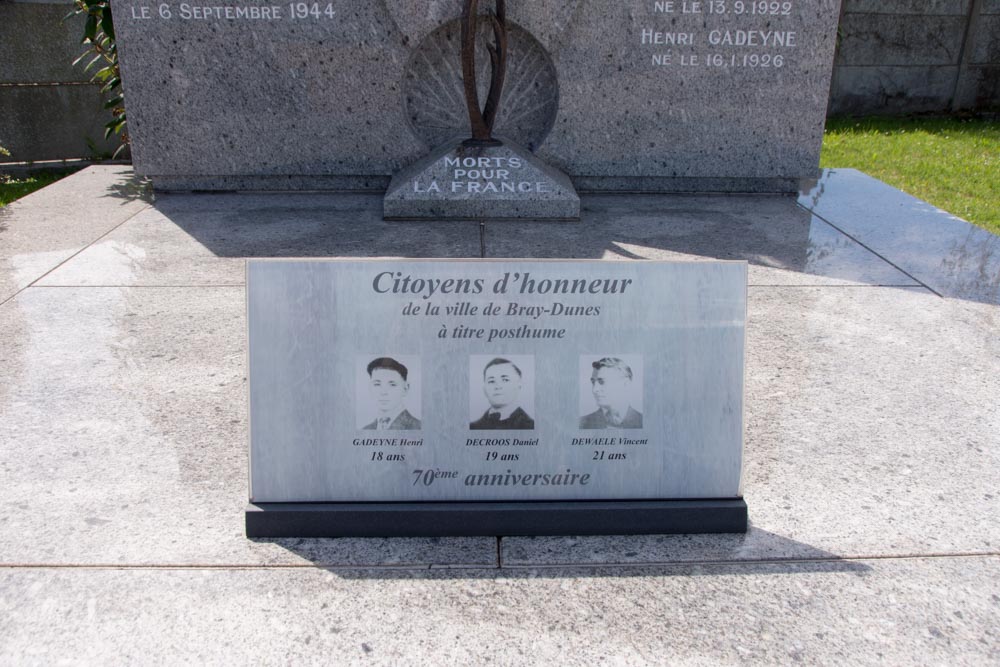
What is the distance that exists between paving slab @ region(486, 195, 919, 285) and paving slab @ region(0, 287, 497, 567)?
184 cm

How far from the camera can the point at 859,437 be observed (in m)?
2.92

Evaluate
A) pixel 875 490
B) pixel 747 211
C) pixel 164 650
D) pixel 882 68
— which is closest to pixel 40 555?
pixel 164 650

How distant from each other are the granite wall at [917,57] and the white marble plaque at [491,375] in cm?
1183

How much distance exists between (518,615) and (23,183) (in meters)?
8.61

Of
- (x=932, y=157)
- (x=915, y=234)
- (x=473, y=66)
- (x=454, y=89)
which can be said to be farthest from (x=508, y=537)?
(x=932, y=157)

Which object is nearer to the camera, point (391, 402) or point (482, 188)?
point (391, 402)

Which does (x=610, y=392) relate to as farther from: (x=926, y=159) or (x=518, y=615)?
(x=926, y=159)

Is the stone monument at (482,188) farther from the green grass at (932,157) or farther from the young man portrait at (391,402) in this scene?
the young man portrait at (391,402)

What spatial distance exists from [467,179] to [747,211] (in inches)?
78.8

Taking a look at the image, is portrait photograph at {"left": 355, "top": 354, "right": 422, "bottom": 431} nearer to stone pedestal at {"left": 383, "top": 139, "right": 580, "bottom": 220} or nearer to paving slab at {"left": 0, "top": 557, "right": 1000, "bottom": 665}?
paving slab at {"left": 0, "top": 557, "right": 1000, "bottom": 665}

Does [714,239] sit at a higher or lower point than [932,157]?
higher

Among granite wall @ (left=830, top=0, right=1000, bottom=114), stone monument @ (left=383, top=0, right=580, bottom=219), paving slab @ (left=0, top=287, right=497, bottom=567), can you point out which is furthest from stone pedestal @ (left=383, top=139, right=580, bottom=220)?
granite wall @ (left=830, top=0, right=1000, bottom=114)

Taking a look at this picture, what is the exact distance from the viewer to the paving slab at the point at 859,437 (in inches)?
92.0

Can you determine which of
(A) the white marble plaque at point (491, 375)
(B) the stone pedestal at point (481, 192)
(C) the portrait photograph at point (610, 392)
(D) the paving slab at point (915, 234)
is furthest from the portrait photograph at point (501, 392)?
(B) the stone pedestal at point (481, 192)
